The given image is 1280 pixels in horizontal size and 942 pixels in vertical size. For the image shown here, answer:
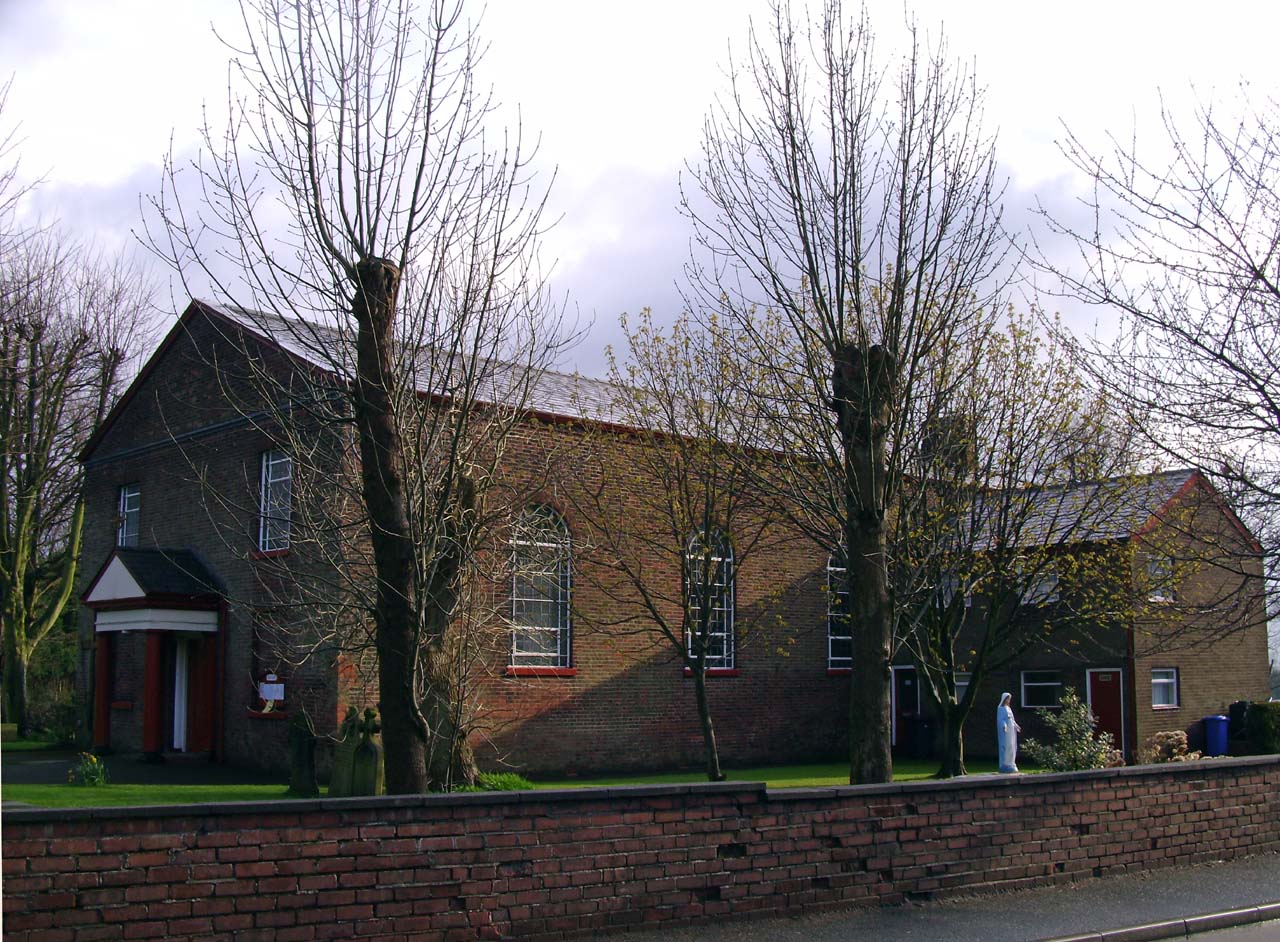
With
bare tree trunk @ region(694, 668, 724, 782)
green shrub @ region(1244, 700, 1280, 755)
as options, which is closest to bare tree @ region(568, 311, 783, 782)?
bare tree trunk @ region(694, 668, 724, 782)

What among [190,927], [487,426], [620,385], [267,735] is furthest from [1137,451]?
[190,927]

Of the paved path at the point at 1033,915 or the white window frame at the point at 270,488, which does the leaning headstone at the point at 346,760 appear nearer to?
the white window frame at the point at 270,488

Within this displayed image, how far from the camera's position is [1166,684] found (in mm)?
27828

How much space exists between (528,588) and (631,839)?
13.4m

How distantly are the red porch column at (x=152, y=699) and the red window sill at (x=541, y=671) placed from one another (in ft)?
22.4

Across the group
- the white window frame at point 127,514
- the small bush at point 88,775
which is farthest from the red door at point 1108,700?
the white window frame at point 127,514

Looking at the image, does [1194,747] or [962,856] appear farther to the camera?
[1194,747]

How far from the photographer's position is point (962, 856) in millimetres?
10617

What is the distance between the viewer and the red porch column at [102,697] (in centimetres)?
2511

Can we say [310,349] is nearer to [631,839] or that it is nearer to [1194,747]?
[631,839]

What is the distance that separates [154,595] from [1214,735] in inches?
918

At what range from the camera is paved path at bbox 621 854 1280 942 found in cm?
912

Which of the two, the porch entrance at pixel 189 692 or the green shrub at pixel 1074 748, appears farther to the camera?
the porch entrance at pixel 189 692

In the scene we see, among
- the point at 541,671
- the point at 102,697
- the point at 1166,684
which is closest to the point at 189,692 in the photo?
the point at 102,697
